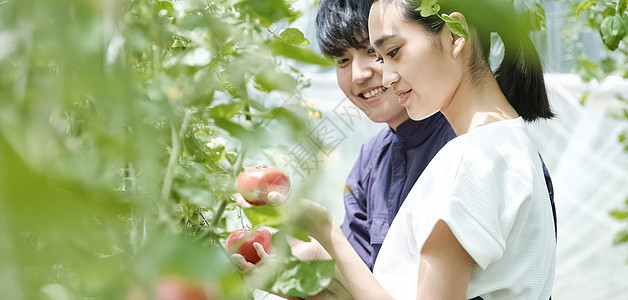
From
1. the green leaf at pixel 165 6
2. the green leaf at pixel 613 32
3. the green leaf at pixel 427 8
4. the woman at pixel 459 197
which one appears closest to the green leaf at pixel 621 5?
the green leaf at pixel 613 32

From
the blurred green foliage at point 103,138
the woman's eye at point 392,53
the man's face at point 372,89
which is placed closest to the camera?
the blurred green foliage at point 103,138

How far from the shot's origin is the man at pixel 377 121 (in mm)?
1211

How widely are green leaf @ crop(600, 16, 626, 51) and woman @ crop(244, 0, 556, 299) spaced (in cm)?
21

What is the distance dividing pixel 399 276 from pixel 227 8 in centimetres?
61

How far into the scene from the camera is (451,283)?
75 centimetres

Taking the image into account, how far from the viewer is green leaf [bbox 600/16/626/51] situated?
3.29ft

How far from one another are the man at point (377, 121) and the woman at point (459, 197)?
32cm

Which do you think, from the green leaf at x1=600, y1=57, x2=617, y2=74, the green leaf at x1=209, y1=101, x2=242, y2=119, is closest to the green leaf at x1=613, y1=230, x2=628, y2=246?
the green leaf at x1=600, y1=57, x2=617, y2=74

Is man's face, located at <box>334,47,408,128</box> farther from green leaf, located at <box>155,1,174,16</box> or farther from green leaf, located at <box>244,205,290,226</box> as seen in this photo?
green leaf, located at <box>244,205,290,226</box>

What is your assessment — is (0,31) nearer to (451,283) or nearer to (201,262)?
(201,262)

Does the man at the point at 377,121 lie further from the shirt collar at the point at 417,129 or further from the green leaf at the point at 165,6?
the green leaf at the point at 165,6

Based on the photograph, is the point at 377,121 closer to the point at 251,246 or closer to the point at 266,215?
the point at 251,246

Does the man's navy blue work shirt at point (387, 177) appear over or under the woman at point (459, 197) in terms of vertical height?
under

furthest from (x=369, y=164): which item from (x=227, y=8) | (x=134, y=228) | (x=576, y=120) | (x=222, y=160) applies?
(x=576, y=120)
